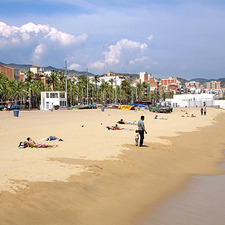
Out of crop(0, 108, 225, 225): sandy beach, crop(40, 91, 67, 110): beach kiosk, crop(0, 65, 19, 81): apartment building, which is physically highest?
crop(0, 65, 19, 81): apartment building

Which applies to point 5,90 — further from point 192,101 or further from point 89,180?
point 89,180

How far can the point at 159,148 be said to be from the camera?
17688 mm

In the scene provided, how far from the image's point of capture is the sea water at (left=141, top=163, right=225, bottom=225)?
7.62 m

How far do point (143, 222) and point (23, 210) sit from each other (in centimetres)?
266

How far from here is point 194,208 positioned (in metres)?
8.62

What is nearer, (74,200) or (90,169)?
(74,200)

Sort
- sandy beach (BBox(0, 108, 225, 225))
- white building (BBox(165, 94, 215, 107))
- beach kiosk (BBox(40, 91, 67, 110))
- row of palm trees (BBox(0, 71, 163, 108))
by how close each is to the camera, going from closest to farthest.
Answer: sandy beach (BBox(0, 108, 225, 225)) → beach kiosk (BBox(40, 91, 67, 110)) → row of palm trees (BBox(0, 71, 163, 108)) → white building (BBox(165, 94, 215, 107))

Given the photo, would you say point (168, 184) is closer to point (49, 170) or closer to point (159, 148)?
point (49, 170)

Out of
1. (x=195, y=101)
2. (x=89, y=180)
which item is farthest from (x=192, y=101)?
(x=89, y=180)

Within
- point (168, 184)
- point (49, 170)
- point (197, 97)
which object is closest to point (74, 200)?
point (49, 170)

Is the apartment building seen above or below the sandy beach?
above

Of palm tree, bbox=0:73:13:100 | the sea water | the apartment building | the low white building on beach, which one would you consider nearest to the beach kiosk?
palm tree, bbox=0:73:13:100

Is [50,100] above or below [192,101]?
above

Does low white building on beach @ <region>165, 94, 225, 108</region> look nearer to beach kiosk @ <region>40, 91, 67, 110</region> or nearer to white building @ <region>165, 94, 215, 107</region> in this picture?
white building @ <region>165, 94, 215, 107</region>
